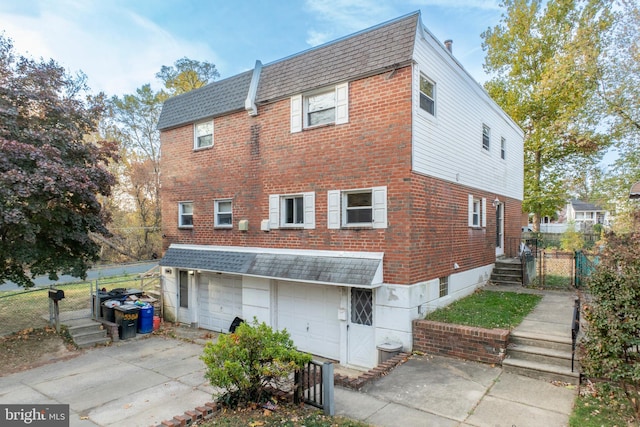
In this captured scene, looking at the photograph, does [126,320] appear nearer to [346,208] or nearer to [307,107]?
[346,208]

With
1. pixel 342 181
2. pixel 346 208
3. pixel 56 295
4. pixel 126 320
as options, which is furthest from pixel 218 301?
pixel 342 181

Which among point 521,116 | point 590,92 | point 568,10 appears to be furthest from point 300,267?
point 568,10

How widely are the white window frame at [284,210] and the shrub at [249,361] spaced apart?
454 centimetres

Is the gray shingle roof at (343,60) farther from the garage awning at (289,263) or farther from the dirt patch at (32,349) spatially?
the dirt patch at (32,349)

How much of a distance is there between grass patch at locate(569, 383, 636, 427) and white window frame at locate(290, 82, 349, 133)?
7325 mm

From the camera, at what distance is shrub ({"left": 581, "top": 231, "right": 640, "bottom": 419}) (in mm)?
4766

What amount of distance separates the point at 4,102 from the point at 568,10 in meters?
28.1

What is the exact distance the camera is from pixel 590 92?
16.6 m

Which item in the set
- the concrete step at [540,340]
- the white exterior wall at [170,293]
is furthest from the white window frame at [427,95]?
the white exterior wall at [170,293]

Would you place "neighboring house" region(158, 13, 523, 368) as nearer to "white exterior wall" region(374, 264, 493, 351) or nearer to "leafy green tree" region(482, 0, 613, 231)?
"white exterior wall" region(374, 264, 493, 351)

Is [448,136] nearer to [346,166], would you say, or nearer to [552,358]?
[346,166]

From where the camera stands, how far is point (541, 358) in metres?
6.98

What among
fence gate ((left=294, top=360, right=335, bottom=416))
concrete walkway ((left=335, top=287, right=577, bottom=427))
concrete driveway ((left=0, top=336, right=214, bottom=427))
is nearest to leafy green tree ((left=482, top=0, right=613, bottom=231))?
concrete walkway ((left=335, top=287, right=577, bottom=427))

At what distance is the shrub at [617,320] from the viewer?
4766mm
